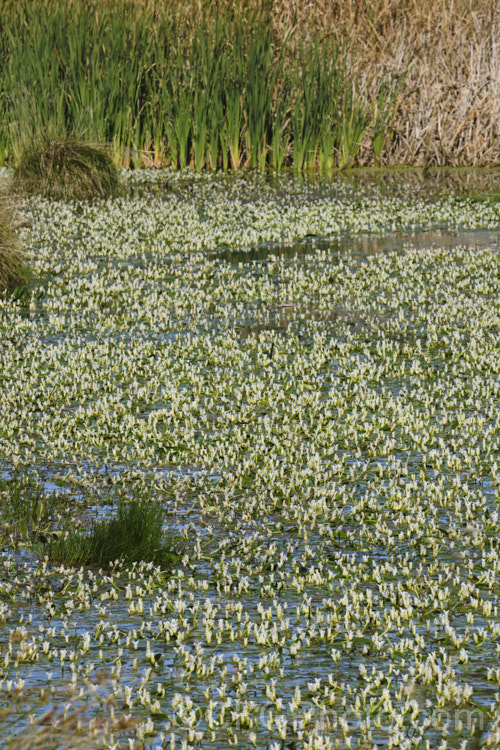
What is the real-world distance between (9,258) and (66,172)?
872 centimetres

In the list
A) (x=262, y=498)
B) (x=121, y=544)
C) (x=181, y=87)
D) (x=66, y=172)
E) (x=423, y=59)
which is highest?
(x=121, y=544)

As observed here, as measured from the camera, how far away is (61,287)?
14312mm

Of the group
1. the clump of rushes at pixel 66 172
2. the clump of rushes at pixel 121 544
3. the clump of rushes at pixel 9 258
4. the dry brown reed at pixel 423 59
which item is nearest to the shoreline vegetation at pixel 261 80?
the dry brown reed at pixel 423 59

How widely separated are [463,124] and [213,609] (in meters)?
22.9

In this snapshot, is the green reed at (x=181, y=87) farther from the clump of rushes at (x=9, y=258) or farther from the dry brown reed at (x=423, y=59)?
the clump of rushes at (x=9, y=258)

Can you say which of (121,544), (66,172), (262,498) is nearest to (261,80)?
(66,172)

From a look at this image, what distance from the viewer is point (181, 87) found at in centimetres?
2519

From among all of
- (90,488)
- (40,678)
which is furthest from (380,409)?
(40,678)

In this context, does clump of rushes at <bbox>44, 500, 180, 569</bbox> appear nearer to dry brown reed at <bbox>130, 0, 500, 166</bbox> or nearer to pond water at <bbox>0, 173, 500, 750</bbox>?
pond water at <bbox>0, 173, 500, 750</bbox>

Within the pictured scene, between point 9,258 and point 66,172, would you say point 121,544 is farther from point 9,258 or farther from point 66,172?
A: point 66,172

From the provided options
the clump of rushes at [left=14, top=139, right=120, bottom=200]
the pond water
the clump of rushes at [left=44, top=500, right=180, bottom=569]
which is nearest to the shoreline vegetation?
the clump of rushes at [left=14, top=139, right=120, bottom=200]

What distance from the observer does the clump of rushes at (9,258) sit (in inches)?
537

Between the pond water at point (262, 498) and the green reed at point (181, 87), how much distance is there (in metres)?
10.1

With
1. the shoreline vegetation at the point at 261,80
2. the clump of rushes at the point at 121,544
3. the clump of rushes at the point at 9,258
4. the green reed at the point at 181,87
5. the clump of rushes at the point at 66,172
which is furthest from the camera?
the shoreline vegetation at the point at 261,80
